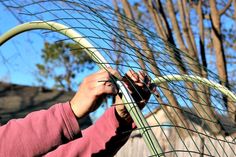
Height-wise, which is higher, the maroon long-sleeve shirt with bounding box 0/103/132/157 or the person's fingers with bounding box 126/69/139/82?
the person's fingers with bounding box 126/69/139/82

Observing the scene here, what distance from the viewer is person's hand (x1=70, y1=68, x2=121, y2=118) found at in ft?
5.99

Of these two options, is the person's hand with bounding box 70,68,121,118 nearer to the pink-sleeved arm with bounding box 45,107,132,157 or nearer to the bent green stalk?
the bent green stalk

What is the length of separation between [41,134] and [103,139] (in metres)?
0.67

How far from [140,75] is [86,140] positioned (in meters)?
0.60

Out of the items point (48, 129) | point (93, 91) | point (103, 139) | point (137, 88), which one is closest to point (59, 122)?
point (48, 129)

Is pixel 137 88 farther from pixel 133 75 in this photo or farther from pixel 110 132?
pixel 110 132

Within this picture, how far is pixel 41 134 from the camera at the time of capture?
1937 mm

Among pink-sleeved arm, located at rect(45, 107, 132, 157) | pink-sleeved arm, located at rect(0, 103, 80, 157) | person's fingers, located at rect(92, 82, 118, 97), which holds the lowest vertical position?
pink-sleeved arm, located at rect(45, 107, 132, 157)

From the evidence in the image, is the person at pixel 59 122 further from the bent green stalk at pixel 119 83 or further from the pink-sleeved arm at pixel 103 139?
the pink-sleeved arm at pixel 103 139

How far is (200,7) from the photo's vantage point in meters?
8.02

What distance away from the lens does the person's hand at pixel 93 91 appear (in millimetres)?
1825

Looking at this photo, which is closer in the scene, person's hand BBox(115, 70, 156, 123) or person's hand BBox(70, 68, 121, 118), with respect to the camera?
person's hand BBox(70, 68, 121, 118)

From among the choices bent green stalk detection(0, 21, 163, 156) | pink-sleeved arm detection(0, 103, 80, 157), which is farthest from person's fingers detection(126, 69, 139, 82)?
pink-sleeved arm detection(0, 103, 80, 157)

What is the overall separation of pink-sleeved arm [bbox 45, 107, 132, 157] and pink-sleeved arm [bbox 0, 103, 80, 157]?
0.40 metres
